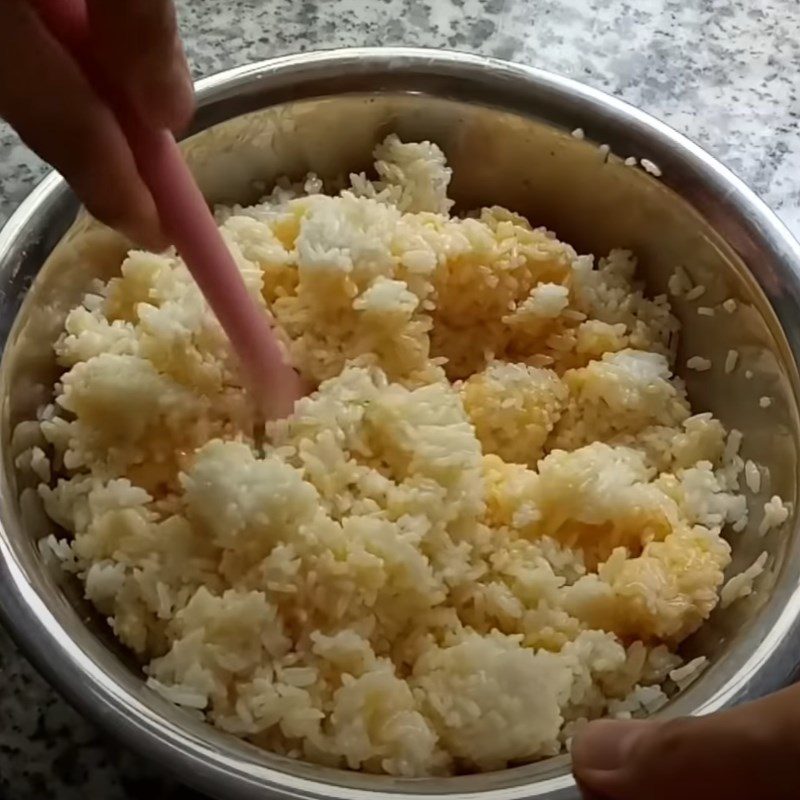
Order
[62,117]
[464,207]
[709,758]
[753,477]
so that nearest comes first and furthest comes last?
[709,758] < [62,117] < [753,477] < [464,207]

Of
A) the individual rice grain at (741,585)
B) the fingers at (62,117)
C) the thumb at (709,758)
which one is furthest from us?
the individual rice grain at (741,585)

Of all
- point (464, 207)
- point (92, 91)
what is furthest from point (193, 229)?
point (464, 207)

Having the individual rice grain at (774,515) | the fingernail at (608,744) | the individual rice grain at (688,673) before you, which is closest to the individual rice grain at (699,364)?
the individual rice grain at (774,515)

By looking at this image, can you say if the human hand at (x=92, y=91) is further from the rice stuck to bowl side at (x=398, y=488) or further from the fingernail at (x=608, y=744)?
the fingernail at (x=608, y=744)

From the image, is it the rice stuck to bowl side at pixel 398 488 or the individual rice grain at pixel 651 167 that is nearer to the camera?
the rice stuck to bowl side at pixel 398 488

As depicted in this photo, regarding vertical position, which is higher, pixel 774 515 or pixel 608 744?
pixel 608 744

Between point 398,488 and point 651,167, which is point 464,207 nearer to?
point 651,167
